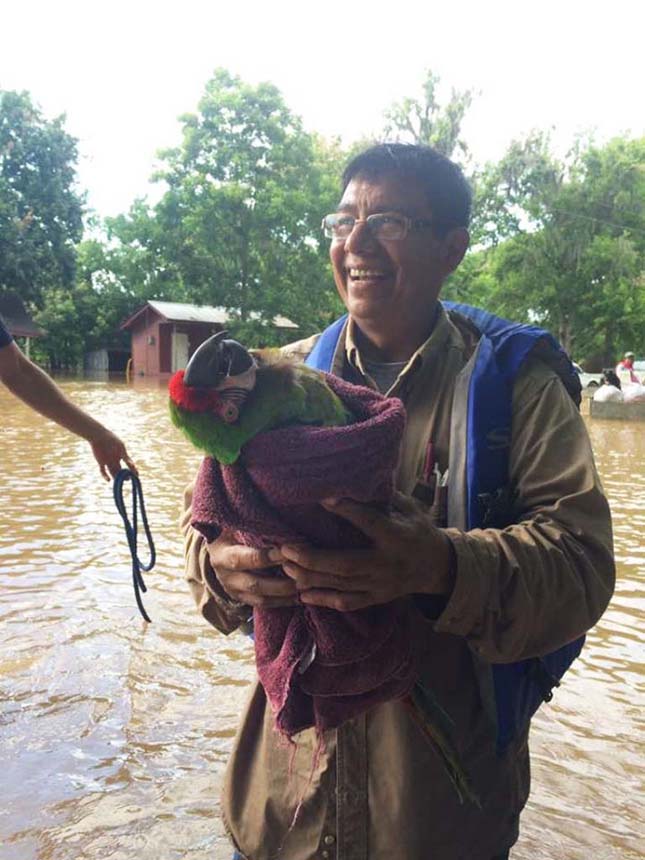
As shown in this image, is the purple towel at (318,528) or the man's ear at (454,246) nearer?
the purple towel at (318,528)

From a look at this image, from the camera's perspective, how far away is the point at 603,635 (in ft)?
16.5

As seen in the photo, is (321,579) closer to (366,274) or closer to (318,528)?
(318,528)

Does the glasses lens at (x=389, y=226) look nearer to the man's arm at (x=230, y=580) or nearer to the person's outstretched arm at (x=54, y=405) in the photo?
the man's arm at (x=230, y=580)

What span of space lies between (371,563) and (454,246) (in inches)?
43.0

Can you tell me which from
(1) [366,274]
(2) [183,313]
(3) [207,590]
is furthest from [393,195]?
(2) [183,313]

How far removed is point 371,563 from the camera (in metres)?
1.25

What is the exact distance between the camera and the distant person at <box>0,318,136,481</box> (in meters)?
3.59

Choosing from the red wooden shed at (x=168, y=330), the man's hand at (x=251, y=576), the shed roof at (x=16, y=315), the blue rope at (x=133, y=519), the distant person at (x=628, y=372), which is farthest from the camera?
the red wooden shed at (x=168, y=330)

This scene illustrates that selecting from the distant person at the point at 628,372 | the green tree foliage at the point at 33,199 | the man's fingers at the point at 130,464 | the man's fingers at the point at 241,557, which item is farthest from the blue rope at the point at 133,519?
the green tree foliage at the point at 33,199

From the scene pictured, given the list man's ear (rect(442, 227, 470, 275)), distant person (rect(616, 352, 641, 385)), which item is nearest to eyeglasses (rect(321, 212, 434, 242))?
man's ear (rect(442, 227, 470, 275))

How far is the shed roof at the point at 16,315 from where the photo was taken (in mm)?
31109

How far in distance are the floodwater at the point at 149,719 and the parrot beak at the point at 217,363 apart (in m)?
2.39

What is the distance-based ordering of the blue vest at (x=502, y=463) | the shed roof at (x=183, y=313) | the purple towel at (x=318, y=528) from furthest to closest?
the shed roof at (x=183, y=313), the blue vest at (x=502, y=463), the purple towel at (x=318, y=528)

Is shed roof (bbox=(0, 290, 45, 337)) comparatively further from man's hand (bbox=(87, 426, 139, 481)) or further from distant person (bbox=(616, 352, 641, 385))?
man's hand (bbox=(87, 426, 139, 481))
